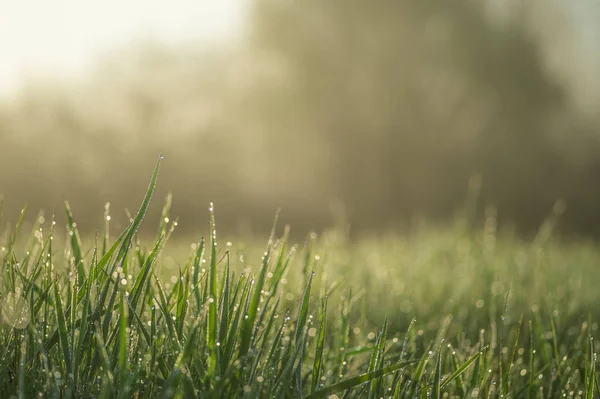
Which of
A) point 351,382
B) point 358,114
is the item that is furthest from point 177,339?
point 358,114

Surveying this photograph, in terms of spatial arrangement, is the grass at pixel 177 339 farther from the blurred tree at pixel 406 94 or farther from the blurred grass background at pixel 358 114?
the blurred tree at pixel 406 94

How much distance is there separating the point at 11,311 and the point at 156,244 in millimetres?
270

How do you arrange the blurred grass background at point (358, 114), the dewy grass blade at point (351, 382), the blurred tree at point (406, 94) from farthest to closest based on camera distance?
the blurred tree at point (406, 94) < the blurred grass background at point (358, 114) < the dewy grass blade at point (351, 382)

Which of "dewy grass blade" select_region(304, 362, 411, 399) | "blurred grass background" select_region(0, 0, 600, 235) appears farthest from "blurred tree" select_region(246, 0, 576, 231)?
"dewy grass blade" select_region(304, 362, 411, 399)

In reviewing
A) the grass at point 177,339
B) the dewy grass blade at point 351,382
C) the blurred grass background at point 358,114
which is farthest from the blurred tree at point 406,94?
the dewy grass blade at point 351,382

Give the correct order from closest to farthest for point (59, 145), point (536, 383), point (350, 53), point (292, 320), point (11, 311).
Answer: point (11, 311), point (292, 320), point (536, 383), point (59, 145), point (350, 53)

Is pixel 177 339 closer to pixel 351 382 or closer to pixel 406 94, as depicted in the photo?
pixel 351 382

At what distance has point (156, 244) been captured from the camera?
1061 mm

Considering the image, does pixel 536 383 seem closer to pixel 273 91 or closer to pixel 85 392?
pixel 85 392

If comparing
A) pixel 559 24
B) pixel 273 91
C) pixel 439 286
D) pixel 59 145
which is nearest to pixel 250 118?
pixel 273 91

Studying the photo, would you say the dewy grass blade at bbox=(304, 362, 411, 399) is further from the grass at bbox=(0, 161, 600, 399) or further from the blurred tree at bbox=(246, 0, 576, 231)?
the blurred tree at bbox=(246, 0, 576, 231)

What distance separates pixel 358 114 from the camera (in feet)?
58.4

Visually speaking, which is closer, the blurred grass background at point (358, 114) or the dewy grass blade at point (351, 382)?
the dewy grass blade at point (351, 382)

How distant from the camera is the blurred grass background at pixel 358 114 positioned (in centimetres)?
1373
